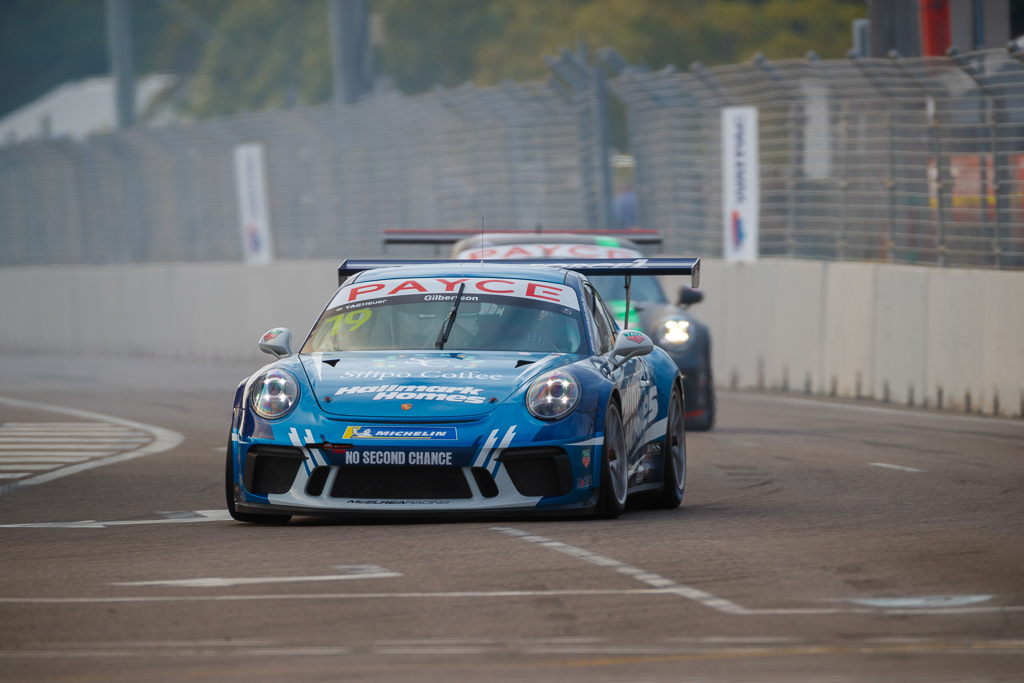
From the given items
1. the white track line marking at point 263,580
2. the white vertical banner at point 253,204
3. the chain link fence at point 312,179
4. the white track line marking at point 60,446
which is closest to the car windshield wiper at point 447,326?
the white track line marking at point 263,580

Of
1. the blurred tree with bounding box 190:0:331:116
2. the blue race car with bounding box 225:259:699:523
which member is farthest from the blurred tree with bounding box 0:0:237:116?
the blue race car with bounding box 225:259:699:523

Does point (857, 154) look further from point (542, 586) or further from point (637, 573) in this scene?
point (542, 586)

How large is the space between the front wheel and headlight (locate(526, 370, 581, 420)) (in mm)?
1220

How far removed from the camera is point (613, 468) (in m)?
8.97

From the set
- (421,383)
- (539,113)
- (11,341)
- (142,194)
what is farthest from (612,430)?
(11,341)

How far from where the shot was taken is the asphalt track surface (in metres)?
5.72

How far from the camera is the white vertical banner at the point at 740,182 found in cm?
2111

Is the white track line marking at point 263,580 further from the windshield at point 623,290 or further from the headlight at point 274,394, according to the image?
the windshield at point 623,290

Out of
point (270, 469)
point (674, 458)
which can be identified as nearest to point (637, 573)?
point (270, 469)

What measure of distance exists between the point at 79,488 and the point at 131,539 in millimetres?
2764

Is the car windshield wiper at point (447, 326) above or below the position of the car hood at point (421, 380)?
above

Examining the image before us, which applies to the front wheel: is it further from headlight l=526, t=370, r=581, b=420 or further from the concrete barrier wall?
the concrete barrier wall

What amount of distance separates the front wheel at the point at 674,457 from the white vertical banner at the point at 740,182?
34.7 ft

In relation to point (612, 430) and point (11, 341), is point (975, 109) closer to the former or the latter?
point (612, 430)
